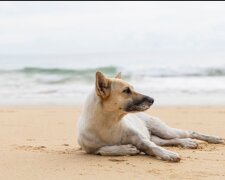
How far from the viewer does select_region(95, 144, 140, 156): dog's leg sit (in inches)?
271

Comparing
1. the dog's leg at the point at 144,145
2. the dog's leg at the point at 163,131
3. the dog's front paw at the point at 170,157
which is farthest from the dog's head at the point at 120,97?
the dog's leg at the point at 163,131

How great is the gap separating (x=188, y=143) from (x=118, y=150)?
151 cm

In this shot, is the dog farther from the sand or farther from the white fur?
the sand

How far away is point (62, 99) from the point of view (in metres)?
18.3

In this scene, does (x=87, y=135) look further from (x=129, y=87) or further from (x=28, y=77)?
(x=28, y=77)

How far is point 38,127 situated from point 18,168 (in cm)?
440

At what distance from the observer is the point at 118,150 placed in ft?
22.6

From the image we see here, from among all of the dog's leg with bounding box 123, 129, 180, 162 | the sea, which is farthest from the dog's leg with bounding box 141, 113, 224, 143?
the sea

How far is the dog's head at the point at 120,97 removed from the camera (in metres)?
6.68

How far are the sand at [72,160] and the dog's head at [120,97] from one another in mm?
638

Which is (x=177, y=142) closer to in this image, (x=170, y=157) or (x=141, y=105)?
(x=170, y=157)

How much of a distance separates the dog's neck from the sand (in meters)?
0.47

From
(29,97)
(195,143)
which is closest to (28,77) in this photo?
(29,97)

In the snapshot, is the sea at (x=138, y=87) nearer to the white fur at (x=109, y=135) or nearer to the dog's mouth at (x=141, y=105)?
the white fur at (x=109, y=135)
